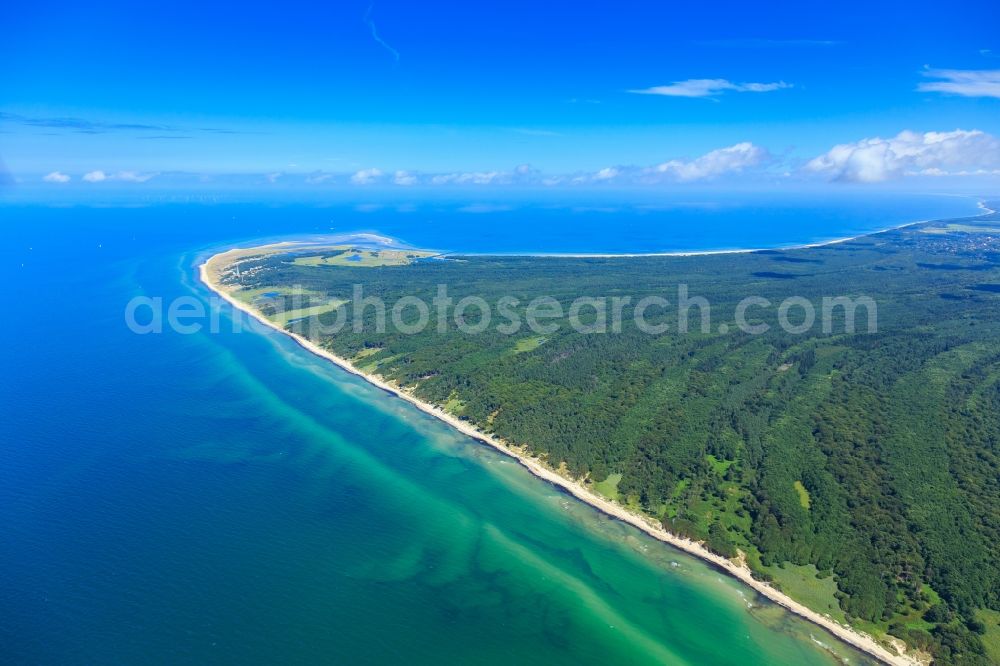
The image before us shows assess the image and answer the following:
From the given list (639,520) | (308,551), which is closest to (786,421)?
(639,520)

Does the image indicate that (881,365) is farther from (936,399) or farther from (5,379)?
(5,379)

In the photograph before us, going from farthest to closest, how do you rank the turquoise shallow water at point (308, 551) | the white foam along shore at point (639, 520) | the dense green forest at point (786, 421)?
the dense green forest at point (786, 421), the white foam along shore at point (639, 520), the turquoise shallow water at point (308, 551)

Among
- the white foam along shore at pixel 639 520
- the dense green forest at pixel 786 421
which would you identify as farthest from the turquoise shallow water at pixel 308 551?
the dense green forest at pixel 786 421

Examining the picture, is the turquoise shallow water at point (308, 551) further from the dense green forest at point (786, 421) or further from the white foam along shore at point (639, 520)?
the dense green forest at point (786, 421)

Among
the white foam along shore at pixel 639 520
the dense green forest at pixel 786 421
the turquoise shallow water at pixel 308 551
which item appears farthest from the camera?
the dense green forest at pixel 786 421

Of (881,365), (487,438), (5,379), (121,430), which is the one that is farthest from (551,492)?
(5,379)

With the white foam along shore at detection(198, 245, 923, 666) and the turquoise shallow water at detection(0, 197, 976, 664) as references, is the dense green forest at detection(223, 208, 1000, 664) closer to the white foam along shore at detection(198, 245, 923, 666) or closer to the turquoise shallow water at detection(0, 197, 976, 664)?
the white foam along shore at detection(198, 245, 923, 666)
